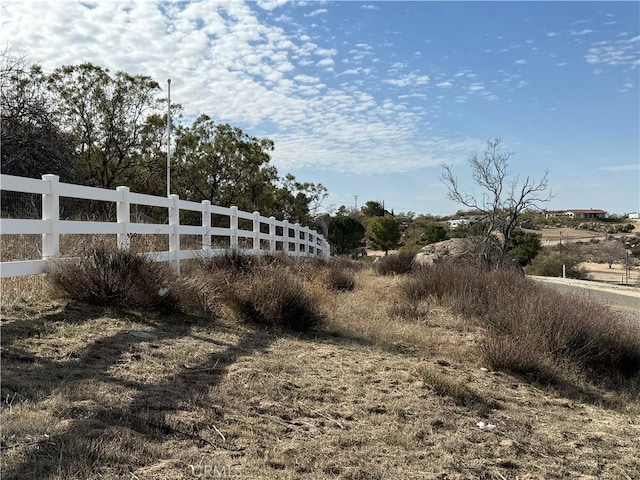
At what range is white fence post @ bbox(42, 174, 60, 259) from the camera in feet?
21.4

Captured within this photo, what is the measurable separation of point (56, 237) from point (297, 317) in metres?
3.21

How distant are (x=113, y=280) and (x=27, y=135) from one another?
1200cm

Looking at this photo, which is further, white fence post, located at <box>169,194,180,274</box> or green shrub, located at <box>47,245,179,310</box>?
white fence post, located at <box>169,194,180,274</box>

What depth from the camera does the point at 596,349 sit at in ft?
22.4

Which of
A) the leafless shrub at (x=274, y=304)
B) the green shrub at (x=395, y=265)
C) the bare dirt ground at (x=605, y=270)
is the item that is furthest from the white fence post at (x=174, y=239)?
the bare dirt ground at (x=605, y=270)

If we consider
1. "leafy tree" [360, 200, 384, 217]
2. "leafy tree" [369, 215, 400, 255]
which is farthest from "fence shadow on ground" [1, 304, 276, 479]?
"leafy tree" [360, 200, 384, 217]

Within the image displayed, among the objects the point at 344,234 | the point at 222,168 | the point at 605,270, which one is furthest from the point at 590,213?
the point at 222,168

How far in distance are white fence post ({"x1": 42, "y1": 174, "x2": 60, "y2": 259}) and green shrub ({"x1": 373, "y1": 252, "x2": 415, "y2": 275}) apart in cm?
1243

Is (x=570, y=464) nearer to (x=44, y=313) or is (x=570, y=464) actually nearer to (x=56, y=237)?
(x=44, y=313)

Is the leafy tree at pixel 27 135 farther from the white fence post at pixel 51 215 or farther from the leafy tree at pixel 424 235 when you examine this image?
the leafy tree at pixel 424 235

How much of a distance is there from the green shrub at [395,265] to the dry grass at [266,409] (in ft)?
37.4

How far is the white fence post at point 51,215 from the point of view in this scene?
6.53m

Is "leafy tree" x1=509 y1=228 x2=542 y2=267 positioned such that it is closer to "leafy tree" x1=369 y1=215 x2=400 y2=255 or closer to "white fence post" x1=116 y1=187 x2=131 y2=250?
"leafy tree" x1=369 y1=215 x2=400 y2=255

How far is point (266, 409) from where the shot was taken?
424 centimetres
